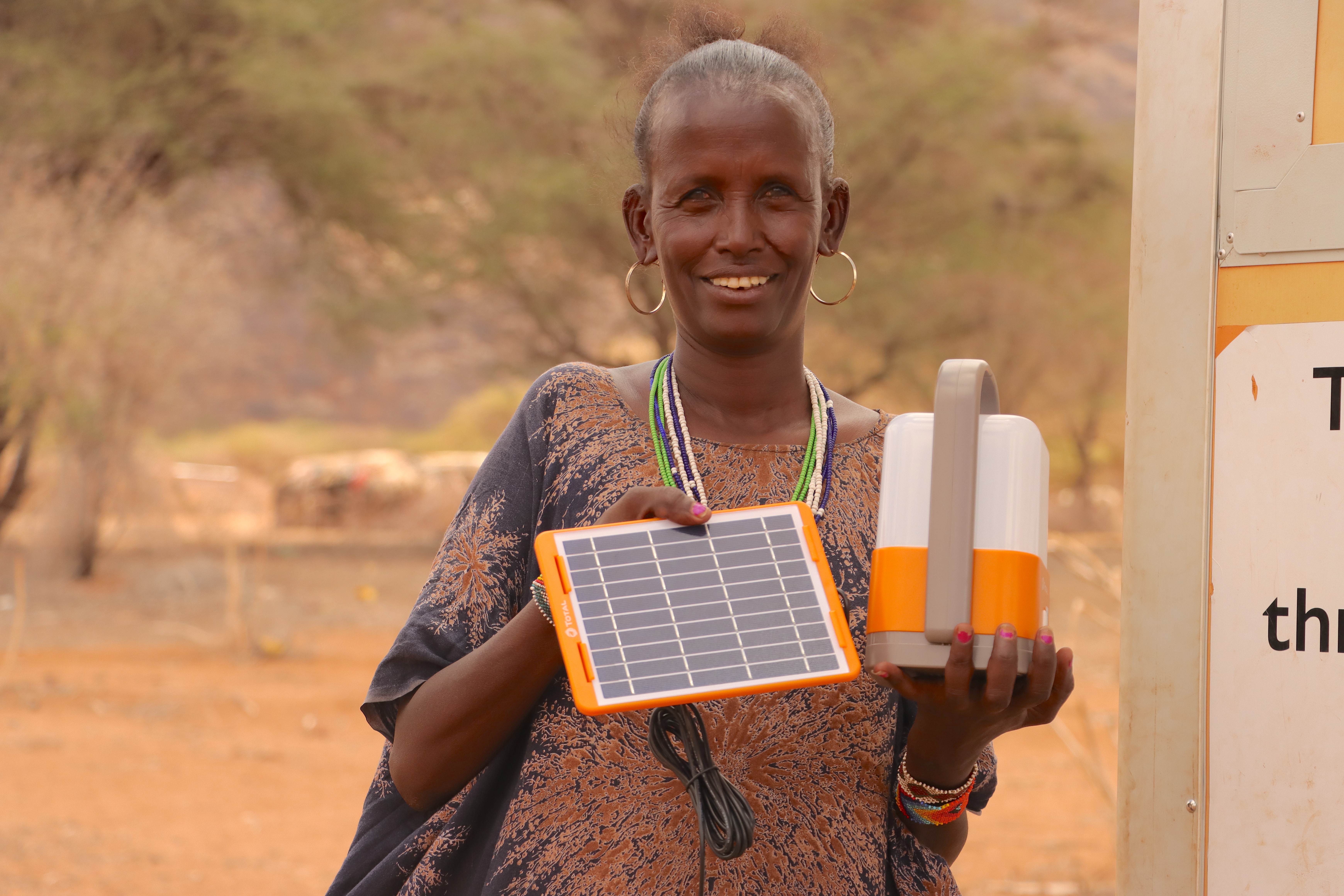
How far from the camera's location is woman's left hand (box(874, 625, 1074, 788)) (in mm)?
1188

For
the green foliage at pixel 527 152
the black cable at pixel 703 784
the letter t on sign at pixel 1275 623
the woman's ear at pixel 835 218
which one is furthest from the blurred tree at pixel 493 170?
the black cable at pixel 703 784

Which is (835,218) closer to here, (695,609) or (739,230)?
(739,230)

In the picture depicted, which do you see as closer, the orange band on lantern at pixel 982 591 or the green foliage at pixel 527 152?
the orange band on lantern at pixel 982 591

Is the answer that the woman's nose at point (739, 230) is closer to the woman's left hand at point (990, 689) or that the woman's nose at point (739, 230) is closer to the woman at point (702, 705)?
the woman at point (702, 705)

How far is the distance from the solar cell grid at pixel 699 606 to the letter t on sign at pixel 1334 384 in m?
0.64

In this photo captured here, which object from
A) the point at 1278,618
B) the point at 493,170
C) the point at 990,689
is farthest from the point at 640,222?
the point at 493,170

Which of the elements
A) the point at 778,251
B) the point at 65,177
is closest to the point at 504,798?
the point at 778,251

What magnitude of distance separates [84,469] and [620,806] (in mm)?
12440

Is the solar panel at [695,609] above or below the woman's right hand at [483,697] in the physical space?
above

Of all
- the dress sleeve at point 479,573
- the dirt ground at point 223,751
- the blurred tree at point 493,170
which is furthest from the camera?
the blurred tree at point 493,170

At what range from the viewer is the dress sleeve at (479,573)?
4.62ft

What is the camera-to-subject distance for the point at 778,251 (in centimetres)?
147

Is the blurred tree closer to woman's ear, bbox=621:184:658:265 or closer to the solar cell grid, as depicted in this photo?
woman's ear, bbox=621:184:658:265

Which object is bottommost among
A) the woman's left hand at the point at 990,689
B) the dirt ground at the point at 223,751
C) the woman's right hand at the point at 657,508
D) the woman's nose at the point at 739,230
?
the dirt ground at the point at 223,751
